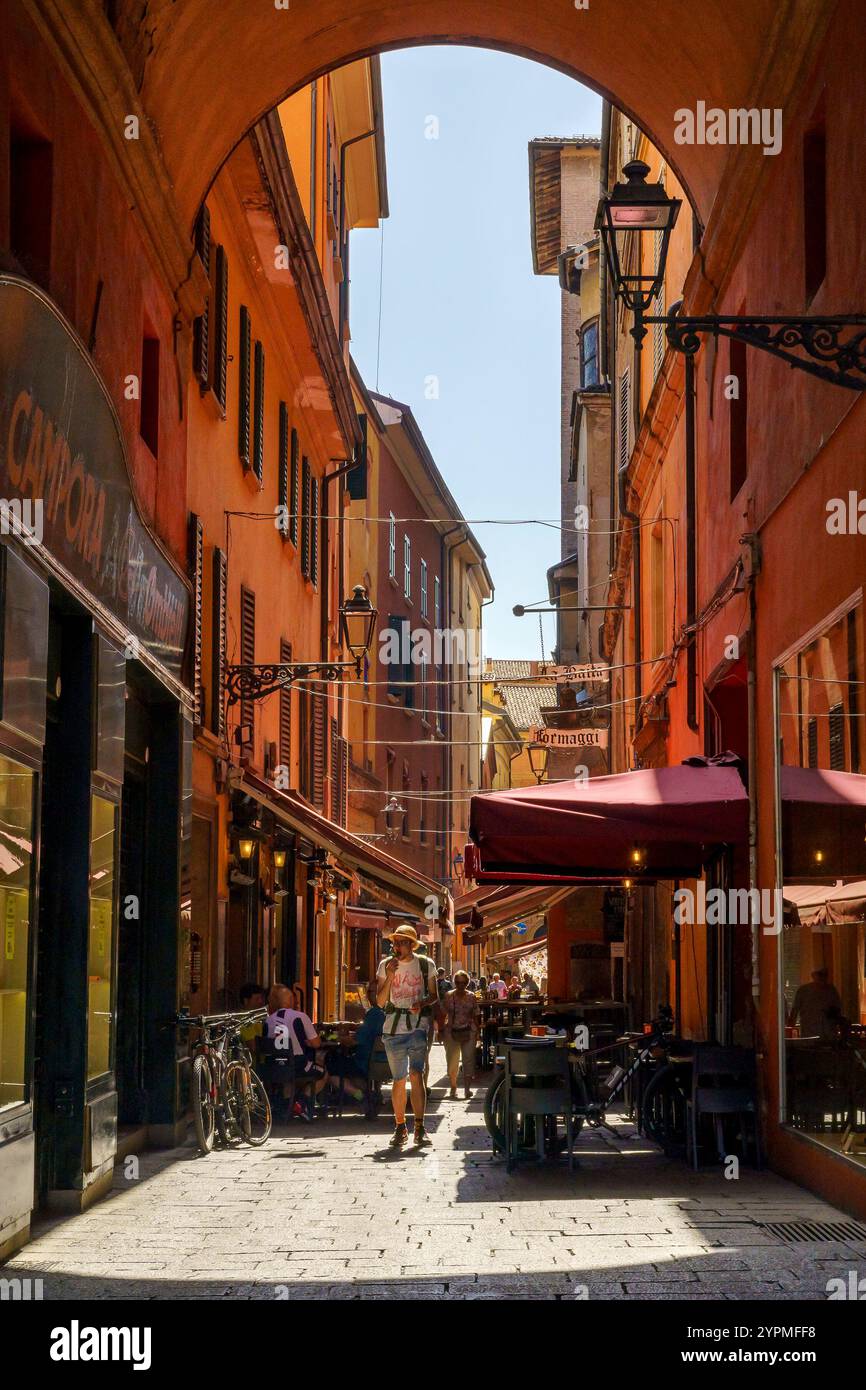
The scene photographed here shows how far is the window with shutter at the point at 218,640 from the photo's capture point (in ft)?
59.3

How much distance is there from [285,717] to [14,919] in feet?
48.5

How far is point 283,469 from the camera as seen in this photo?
23.9 m

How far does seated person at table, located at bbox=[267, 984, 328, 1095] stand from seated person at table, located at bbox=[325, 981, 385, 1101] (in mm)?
249

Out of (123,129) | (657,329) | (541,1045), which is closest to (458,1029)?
(541,1045)

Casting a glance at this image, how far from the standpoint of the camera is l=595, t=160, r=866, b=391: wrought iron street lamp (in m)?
8.66

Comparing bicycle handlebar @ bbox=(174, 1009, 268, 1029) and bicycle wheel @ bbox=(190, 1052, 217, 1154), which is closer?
bicycle wheel @ bbox=(190, 1052, 217, 1154)

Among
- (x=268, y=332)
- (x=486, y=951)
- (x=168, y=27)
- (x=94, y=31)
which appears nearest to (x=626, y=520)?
(x=268, y=332)

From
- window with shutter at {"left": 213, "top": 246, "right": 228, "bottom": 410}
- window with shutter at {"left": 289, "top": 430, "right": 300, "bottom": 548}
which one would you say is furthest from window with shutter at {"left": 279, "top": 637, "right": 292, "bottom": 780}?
window with shutter at {"left": 213, "top": 246, "right": 228, "bottom": 410}

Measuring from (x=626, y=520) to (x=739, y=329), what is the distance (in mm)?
18223

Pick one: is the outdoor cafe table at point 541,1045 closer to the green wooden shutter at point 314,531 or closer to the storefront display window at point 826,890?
the storefront display window at point 826,890

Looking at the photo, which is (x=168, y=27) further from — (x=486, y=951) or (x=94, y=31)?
(x=486, y=951)

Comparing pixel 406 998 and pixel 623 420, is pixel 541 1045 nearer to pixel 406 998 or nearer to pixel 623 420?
pixel 406 998

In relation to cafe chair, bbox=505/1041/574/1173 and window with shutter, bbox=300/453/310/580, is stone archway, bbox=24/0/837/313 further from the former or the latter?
window with shutter, bbox=300/453/310/580

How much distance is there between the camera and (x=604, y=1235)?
30.8ft
